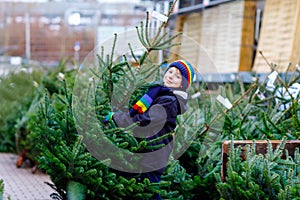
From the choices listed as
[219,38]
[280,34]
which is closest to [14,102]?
[280,34]

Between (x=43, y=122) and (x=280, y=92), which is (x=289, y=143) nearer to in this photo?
(x=280, y=92)

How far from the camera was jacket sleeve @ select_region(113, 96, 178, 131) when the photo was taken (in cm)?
450

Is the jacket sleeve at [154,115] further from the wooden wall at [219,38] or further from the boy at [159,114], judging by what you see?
the wooden wall at [219,38]

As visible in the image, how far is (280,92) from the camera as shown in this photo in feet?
20.6

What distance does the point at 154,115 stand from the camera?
4.52m

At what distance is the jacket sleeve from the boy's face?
0.15 metres

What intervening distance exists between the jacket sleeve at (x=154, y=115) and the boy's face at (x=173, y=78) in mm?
146

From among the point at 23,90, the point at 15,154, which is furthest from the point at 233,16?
the point at 15,154

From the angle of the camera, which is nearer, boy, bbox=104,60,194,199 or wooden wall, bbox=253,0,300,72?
boy, bbox=104,60,194,199

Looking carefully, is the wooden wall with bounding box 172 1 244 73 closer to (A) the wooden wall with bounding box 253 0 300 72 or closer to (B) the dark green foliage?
(A) the wooden wall with bounding box 253 0 300 72

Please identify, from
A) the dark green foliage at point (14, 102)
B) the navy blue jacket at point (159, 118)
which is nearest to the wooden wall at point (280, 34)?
the dark green foliage at point (14, 102)

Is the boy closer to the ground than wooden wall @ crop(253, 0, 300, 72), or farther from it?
closer to the ground

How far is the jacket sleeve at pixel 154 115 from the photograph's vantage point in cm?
450

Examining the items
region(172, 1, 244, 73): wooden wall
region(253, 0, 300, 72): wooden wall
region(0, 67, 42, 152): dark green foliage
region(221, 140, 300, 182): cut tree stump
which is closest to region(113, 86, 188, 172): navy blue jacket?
region(221, 140, 300, 182): cut tree stump
